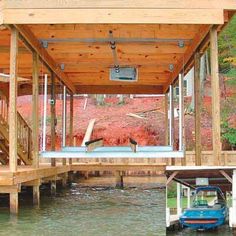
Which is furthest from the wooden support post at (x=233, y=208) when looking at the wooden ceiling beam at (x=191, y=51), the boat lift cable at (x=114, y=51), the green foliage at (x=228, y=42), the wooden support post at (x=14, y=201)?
the green foliage at (x=228, y=42)

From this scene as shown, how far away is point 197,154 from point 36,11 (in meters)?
5.04

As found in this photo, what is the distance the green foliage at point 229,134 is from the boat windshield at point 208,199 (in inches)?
587

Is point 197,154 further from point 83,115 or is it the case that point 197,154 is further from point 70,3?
point 83,115

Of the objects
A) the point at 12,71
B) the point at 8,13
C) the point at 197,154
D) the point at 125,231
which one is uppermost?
the point at 8,13

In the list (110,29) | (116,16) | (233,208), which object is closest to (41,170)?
(110,29)

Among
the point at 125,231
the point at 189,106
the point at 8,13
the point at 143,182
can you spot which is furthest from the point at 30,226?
the point at 189,106

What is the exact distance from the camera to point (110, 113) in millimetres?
34062

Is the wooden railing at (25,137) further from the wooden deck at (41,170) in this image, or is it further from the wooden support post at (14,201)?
the wooden support post at (14,201)

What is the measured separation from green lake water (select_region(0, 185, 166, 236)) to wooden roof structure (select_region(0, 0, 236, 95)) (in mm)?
3611

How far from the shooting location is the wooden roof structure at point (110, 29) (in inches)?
401

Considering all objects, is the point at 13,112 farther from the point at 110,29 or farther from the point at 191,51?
the point at 191,51

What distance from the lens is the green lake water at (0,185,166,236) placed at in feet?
30.4

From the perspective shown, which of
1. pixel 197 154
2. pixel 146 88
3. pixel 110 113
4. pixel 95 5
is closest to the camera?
pixel 95 5

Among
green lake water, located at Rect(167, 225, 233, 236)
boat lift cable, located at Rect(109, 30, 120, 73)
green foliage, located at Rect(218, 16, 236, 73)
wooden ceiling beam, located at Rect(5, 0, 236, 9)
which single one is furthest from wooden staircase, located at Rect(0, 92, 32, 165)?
green foliage, located at Rect(218, 16, 236, 73)
